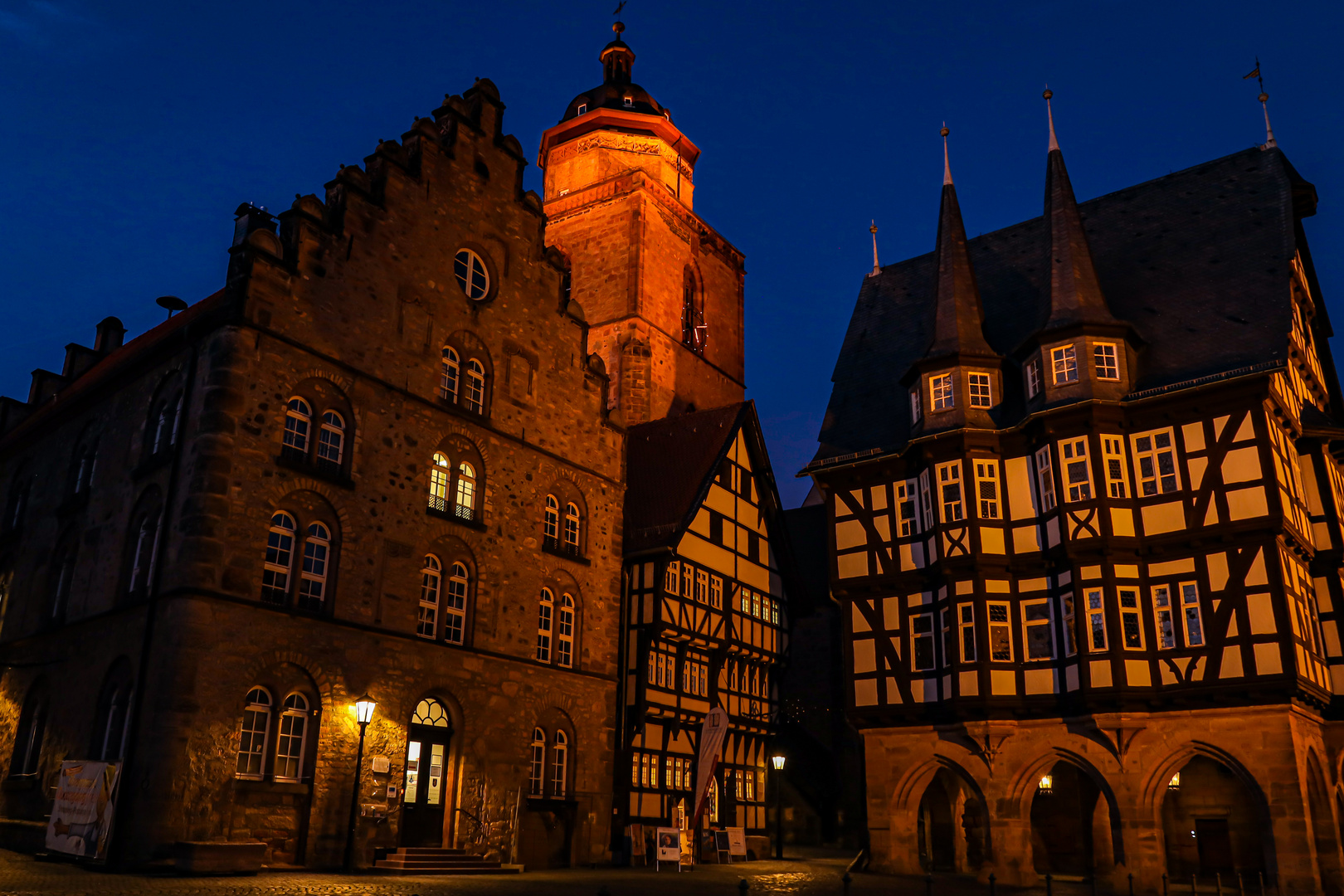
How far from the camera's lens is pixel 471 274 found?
2675 centimetres

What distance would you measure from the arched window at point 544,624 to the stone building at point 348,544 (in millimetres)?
81

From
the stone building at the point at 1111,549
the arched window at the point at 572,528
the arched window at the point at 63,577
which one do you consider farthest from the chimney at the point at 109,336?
the stone building at the point at 1111,549

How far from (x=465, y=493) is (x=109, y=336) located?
1769 cm

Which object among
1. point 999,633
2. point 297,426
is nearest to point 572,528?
point 297,426

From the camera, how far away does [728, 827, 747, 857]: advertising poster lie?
28969 millimetres

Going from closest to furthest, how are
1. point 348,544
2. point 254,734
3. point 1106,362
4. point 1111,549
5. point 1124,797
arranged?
point 254,734, point 348,544, point 1124,797, point 1111,549, point 1106,362

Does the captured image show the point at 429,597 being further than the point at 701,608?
No

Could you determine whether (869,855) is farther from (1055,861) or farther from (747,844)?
(1055,861)

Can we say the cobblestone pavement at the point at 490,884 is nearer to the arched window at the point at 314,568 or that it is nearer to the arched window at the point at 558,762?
Answer: the arched window at the point at 558,762

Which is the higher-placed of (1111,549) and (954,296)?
(954,296)

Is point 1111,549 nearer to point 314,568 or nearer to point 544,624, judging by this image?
point 544,624

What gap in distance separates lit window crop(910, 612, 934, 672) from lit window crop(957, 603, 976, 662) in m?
1.20

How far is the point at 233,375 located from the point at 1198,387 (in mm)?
21436

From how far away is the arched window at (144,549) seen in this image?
21.0m
